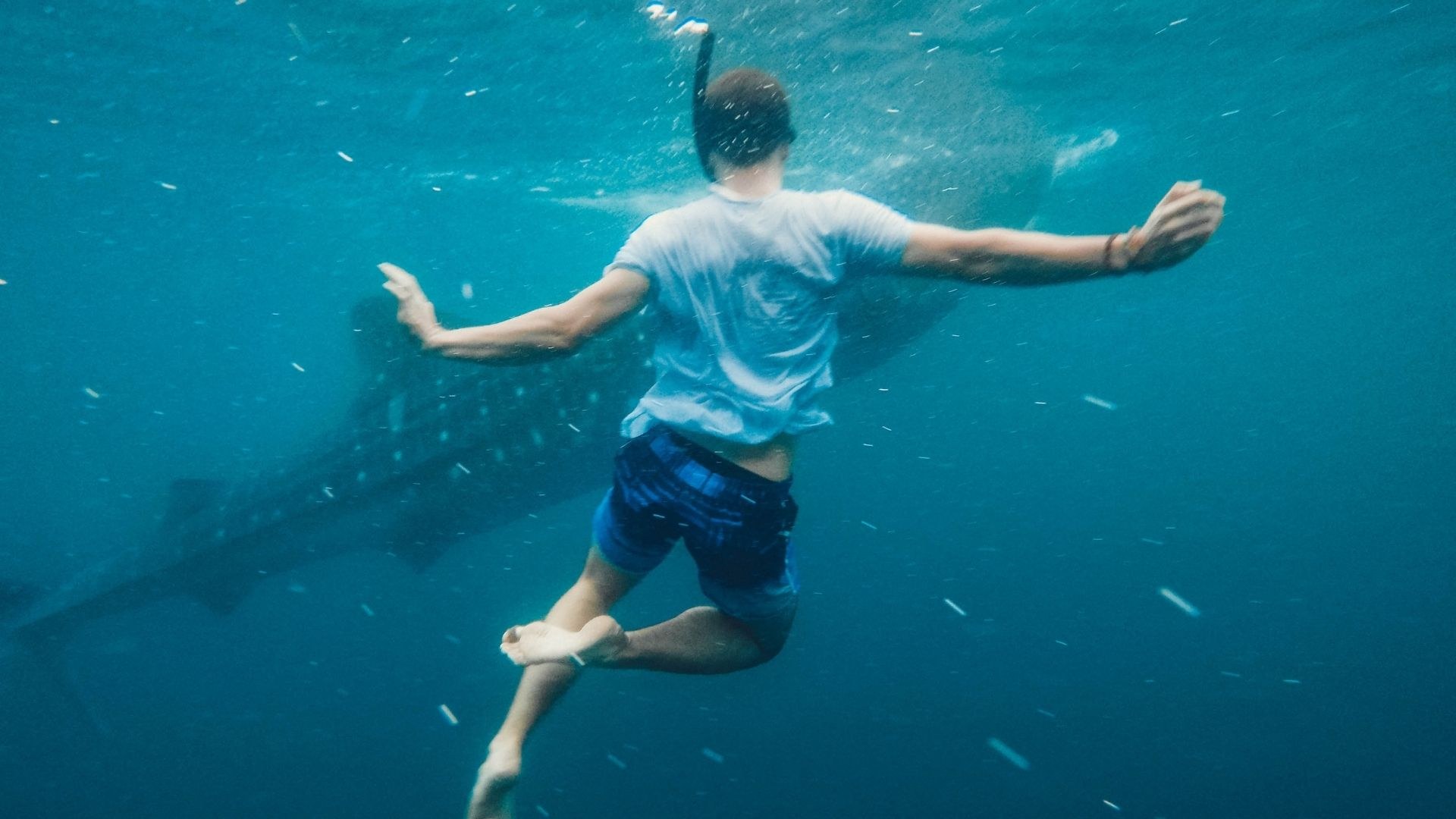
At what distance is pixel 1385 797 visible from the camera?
18312 mm

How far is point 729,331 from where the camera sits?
251cm

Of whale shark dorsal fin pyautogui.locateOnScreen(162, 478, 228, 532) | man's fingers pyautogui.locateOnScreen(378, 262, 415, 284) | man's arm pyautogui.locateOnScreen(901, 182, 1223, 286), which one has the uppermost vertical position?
man's fingers pyautogui.locateOnScreen(378, 262, 415, 284)

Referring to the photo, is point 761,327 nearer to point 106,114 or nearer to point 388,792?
point 388,792

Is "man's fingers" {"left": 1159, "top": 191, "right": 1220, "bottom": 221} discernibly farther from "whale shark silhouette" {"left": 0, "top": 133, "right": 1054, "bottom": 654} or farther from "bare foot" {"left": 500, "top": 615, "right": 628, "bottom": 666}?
"whale shark silhouette" {"left": 0, "top": 133, "right": 1054, "bottom": 654}

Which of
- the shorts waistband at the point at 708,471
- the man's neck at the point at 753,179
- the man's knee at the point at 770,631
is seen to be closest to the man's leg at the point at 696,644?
the man's knee at the point at 770,631

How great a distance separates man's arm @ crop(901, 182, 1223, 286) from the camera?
212 cm

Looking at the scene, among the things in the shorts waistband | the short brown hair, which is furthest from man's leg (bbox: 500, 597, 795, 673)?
the short brown hair

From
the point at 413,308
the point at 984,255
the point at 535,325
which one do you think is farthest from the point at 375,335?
the point at 984,255

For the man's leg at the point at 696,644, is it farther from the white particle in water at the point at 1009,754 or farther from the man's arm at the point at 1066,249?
the white particle in water at the point at 1009,754

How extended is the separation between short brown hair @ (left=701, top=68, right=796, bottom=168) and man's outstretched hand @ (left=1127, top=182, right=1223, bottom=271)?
1.08 m

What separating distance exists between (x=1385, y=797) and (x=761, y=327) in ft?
78.2

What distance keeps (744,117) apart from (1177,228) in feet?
4.11

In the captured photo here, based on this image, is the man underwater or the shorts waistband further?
the shorts waistband

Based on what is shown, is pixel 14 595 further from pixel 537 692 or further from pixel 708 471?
pixel 708 471
